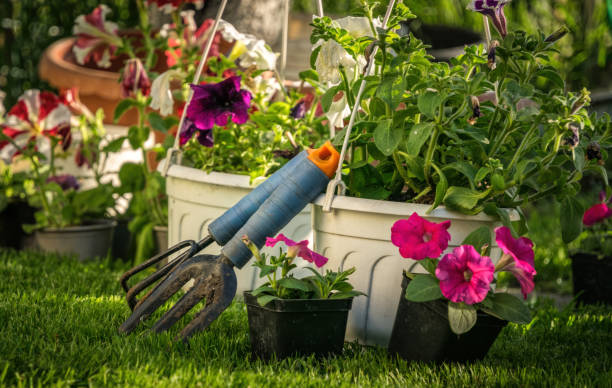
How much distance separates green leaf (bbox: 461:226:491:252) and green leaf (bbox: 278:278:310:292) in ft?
1.06

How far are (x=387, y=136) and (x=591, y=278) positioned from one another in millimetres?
1038

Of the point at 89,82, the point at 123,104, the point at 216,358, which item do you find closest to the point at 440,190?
the point at 216,358

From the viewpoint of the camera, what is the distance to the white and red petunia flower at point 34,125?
2309mm

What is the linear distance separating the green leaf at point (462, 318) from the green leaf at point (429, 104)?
374 mm

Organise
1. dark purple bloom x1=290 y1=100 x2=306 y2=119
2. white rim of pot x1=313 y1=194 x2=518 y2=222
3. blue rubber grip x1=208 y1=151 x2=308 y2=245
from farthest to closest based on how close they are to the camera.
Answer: dark purple bloom x1=290 y1=100 x2=306 y2=119 → blue rubber grip x1=208 y1=151 x2=308 y2=245 → white rim of pot x1=313 y1=194 x2=518 y2=222

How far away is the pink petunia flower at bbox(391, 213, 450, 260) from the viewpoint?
123 centimetres

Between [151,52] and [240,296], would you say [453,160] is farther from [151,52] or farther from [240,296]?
[151,52]

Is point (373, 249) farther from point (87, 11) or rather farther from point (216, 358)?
point (87, 11)

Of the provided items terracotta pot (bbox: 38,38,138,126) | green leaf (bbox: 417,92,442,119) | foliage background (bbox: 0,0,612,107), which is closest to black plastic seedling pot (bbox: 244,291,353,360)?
green leaf (bbox: 417,92,442,119)

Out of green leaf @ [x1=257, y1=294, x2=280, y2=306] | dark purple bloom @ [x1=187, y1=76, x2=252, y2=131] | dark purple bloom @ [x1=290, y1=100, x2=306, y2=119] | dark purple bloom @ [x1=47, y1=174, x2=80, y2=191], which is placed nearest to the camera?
green leaf @ [x1=257, y1=294, x2=280, y2=306]

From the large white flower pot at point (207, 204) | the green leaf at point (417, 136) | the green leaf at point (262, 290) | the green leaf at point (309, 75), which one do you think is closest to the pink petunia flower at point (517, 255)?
the green leaf at point (417, 136)

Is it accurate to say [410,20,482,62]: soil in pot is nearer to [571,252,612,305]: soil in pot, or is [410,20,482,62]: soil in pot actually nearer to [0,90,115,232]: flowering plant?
[571,252,612,305]: soil in pot

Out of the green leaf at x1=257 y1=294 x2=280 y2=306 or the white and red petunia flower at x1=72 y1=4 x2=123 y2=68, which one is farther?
the white and red petunia flower at x1=72 y1=4 x2=123 y2=68

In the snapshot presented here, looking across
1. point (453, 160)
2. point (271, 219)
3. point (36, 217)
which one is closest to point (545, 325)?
point (453, 160)
